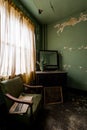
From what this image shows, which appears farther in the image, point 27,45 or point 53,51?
point 53,51

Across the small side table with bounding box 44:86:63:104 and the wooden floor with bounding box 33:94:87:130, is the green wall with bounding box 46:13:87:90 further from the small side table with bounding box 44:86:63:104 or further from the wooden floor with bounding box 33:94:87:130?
the wooden floor with bounding box 33:94:87:130

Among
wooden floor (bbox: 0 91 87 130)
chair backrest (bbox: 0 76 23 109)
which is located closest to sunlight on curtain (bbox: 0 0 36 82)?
chair backrest (bbox: 0 76 23 109)

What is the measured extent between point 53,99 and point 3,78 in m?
1.54

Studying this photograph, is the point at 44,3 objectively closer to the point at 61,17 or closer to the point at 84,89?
the point at 61,17

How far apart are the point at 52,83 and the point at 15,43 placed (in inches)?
58.1

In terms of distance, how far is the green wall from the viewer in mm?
3531

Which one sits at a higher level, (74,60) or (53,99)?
(74,60)

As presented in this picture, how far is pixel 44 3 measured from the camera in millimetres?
2863

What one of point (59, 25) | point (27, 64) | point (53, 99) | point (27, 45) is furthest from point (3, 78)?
point (59, 25)

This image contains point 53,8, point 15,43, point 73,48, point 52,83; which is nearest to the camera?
point 15,43

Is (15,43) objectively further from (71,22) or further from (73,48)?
(71,22)

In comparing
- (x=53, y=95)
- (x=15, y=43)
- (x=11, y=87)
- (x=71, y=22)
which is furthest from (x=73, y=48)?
(x=11, y=87)

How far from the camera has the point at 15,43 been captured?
8.23 ft

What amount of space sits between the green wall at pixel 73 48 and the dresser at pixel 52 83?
1.98 feet
